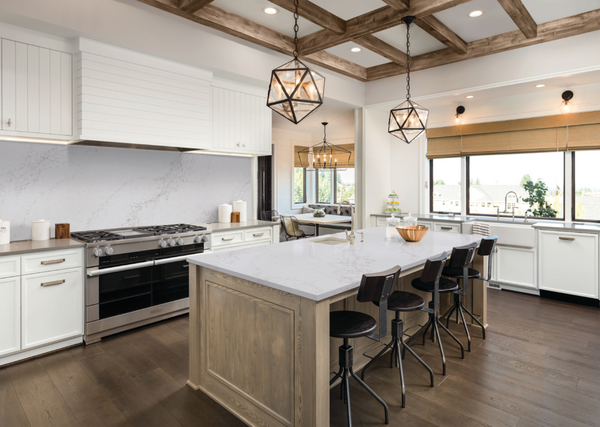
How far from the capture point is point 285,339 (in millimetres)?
1894

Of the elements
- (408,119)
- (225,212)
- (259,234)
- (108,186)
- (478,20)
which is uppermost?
(478,20)

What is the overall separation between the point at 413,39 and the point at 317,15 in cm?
148

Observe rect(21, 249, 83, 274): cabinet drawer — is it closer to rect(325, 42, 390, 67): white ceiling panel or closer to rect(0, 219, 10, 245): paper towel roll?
rect(0, 219, 10, 245): paper towel roll

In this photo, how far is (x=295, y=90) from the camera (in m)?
2.33

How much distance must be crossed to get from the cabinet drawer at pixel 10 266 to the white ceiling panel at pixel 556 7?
4.92 meters

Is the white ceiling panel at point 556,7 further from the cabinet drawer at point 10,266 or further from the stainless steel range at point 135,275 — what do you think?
the cabinet drawer at point 10,266

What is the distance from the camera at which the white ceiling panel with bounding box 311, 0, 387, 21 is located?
3.54 m

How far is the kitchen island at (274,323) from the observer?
1.77m

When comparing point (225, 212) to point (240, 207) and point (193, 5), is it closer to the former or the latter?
point (240, 207)

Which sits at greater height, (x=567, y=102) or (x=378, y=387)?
(x=567, y=102)

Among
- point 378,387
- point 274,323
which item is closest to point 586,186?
point 378,387

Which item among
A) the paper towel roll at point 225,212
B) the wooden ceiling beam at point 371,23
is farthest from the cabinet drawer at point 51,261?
the wooden ceiling beam at point 371,23

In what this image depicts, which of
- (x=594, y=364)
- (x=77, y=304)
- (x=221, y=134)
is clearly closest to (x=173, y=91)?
(x=221, y=134)

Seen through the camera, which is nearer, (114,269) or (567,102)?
(114,269)
